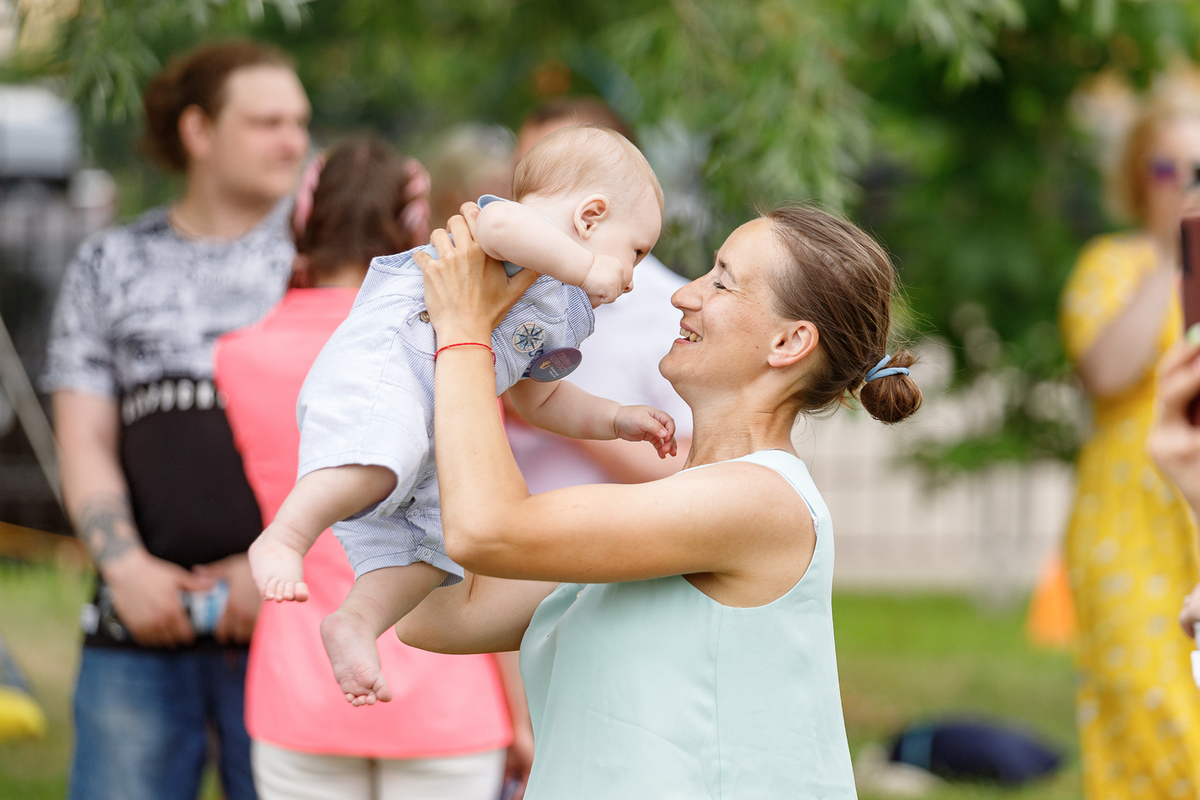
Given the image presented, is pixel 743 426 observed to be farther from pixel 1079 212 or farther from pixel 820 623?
pixel 1079 212

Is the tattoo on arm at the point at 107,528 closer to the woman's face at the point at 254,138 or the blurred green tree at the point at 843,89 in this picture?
the woman's face at the point at 254,138

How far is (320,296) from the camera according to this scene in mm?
2090

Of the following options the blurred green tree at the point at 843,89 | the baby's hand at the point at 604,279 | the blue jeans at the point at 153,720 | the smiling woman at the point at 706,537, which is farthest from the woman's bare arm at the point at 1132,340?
the blue jeans at the point at 153,720

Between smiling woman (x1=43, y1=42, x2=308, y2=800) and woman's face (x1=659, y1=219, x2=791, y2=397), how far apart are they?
132cm

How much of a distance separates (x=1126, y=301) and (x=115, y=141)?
4601mm

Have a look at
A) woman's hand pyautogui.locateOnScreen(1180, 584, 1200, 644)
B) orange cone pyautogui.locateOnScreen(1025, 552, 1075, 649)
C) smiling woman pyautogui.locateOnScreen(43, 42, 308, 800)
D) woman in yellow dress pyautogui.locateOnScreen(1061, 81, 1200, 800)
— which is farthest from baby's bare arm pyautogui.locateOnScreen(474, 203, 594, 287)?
orange cone pyautogui.locateOnScreen(1025, 552, 1075, 649)

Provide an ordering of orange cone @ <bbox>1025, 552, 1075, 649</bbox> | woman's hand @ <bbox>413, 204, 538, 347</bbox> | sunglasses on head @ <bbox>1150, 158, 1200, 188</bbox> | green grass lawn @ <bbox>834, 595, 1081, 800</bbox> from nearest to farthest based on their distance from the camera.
A: 1. woman's hand @ <bbox>413, 204, 538, 347</bbox>
2. sunglasses on head @ <bbox>1150, 158, 1200, 188</bbox>
3. green grass lawn @ <bbox>834, 595, 1081, 800</bbox>
4. orange cone @ <bbox>1025, 552, 1075, 649</bbox>

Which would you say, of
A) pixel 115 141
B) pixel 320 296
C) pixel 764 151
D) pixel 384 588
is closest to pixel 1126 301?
pixel 764 151

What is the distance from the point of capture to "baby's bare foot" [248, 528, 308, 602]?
1.36m

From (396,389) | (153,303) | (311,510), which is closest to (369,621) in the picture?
(311,510)

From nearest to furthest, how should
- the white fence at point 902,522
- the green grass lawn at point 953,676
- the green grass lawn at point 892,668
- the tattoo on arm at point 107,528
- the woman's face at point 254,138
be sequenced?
the tattoo on arm at point 107,528
the woman's face at point 254,138
the green grass lawn at point 892,668
the green grass lawn at point 953,676
the white fence at point 902,522

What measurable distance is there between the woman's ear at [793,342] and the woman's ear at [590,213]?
0.91 ft

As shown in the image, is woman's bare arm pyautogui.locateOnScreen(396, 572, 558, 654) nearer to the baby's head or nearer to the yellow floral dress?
the baby's head

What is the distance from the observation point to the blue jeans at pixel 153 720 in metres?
2.57
